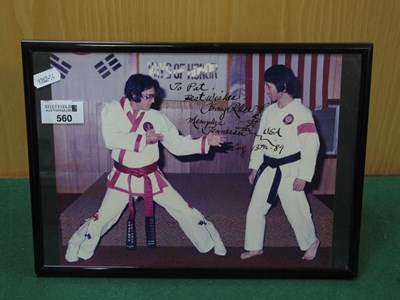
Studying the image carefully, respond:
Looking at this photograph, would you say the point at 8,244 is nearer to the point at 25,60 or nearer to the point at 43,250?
the point at 43,250

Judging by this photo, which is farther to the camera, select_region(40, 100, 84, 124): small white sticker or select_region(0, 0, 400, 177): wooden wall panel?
select_region(0, 0, 400, 177): wooden wall panel

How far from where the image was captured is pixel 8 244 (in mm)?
856

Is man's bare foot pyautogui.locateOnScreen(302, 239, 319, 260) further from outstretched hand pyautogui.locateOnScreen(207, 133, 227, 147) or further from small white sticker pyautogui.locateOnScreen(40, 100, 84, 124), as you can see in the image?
small white sticker pyautogui.locateOnScreen(40, 100, 84, 124)

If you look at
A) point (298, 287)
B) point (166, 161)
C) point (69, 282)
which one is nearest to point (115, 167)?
point (166, 161)

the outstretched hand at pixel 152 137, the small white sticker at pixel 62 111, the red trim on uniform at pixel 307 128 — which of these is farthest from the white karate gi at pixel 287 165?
the small white sticker at pixel 62 111

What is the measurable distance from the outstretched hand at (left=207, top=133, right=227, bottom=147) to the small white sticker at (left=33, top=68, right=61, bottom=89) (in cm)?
23

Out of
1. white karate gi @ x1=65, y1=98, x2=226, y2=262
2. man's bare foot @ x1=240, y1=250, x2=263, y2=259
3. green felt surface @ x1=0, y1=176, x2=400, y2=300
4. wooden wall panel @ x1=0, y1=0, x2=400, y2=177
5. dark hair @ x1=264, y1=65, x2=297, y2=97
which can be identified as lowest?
green felt surface @ x1=0, y1=176, x2=400, y2=300

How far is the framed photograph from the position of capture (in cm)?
70

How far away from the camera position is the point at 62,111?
714 mm

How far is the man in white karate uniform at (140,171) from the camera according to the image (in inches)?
28.0

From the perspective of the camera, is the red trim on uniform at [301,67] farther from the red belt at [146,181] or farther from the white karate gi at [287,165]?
the red belt at [146,181]

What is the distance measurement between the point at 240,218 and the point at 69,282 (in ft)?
0.89

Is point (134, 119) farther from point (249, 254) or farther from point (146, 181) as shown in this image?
point (249, 254)

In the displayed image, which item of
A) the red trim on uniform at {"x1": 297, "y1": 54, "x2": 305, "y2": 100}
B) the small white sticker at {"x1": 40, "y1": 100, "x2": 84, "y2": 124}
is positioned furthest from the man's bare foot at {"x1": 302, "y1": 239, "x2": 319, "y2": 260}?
the small white sticker at {"x1": 40, "y1": 100, "x2": 84, "y2": 124}
